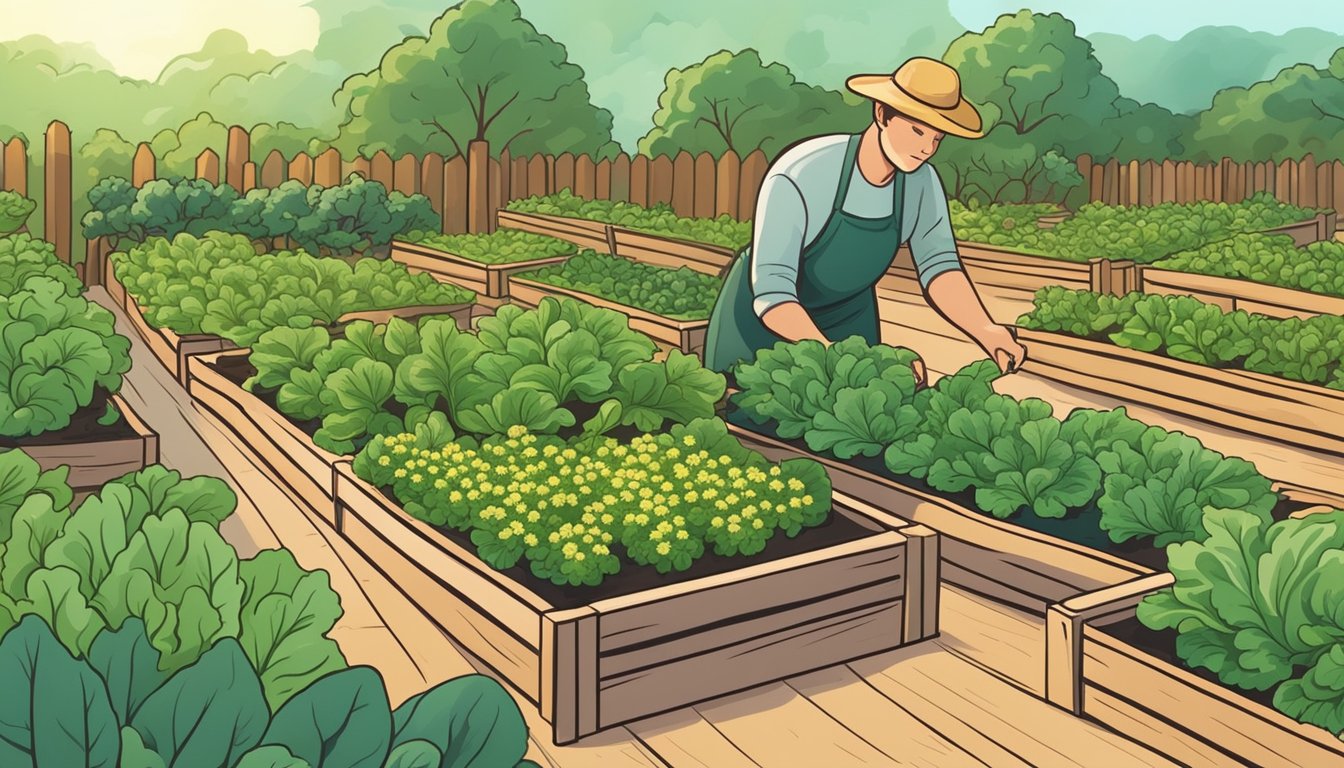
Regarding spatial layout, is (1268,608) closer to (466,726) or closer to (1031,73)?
(466,726)

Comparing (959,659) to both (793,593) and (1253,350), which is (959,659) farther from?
(1253,350)

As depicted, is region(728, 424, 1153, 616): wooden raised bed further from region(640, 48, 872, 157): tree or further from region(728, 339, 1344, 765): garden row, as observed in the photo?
region(640, 48, 872, 157): tree

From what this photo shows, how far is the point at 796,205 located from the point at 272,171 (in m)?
8.23

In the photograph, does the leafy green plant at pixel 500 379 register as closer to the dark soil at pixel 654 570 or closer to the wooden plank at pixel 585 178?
A: the dark soil at pixel 654 570

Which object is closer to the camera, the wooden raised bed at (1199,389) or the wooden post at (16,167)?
the wooden raised bed at (1199,389)

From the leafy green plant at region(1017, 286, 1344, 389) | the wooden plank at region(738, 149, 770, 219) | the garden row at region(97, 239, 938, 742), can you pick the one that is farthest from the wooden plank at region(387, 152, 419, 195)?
the garden row at region(97, 239, 938, 742)

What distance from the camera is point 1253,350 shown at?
5781 millimetres

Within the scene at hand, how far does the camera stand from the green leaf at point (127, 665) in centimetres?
154

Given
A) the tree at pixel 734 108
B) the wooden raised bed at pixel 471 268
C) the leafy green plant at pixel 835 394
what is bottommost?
the leafy green plant at pixel 835 394

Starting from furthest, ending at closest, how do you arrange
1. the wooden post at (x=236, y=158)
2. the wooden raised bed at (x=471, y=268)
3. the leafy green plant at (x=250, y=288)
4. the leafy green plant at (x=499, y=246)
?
1. the wooden post at (x=236, y=158)
2. the leafy green plant at (x=499, y=246)
3. the wooden raised bed at (x=471, y=268)
4. the leafy green plant at (x=250, y=288)

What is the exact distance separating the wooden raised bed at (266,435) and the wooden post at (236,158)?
6491 mm

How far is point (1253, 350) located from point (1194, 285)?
2.47m

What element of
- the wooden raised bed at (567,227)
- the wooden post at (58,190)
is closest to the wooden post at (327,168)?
the wooden raised bed at (567,227)

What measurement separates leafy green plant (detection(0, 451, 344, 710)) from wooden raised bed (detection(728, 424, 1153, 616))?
2.08 meters
